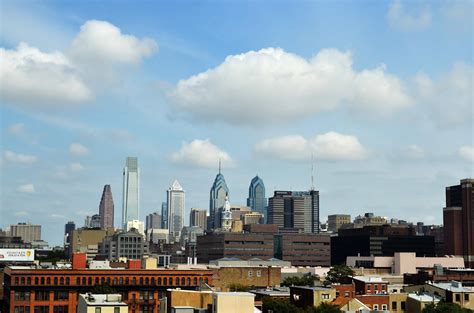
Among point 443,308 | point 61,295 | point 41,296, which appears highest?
point 443,308

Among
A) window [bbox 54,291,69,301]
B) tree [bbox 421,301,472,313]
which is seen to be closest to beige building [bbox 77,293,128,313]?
tree [bbox 421,301,472,313]

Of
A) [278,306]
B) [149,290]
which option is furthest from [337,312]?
[149,290]

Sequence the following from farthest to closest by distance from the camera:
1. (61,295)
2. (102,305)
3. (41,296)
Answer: (61,295) → (41,296) → (102,305)

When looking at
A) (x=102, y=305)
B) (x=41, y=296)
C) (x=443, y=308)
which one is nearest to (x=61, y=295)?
(x=41, y=296)

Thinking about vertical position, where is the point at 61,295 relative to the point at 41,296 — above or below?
above

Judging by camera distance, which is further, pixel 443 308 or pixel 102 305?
pixel 443 308

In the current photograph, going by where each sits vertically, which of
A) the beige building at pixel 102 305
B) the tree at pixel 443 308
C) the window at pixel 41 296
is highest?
the beige building at pixel 102 305

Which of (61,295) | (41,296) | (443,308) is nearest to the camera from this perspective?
(443,308)

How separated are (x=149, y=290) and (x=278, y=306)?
161ft

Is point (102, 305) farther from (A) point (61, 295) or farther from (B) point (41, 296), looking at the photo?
(B) point (41, 296)

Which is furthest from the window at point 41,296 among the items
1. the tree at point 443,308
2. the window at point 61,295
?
the tree at point 443,308

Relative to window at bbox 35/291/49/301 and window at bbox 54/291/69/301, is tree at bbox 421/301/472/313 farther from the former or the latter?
window at bbox 35/291/49/301

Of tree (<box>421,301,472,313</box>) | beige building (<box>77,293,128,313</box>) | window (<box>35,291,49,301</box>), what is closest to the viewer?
beige building (<box>77,293,128,313</box>)

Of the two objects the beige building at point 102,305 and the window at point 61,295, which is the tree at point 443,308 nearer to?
the beige building at point 102,305
